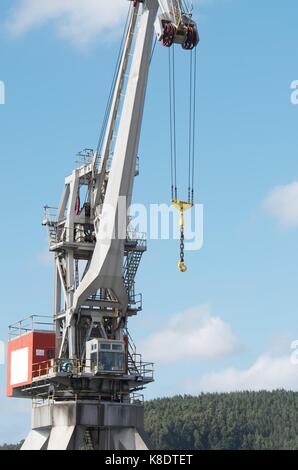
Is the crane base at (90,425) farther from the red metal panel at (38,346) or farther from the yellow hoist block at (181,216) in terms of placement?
the yellow hoist block at (181,216)

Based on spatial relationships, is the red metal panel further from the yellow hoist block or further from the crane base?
the yellow hoist block

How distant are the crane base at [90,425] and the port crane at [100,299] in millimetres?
61

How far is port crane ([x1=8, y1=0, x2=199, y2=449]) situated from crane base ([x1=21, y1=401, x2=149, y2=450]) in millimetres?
61

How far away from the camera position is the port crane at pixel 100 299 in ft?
170

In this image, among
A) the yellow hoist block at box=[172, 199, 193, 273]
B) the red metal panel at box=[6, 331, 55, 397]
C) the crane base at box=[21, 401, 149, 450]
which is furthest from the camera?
the red metal panel at box=[6, 331, 55, 397]

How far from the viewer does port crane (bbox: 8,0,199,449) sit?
5172cm

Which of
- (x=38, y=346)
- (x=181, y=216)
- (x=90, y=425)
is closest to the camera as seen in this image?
(x=181, y=216)

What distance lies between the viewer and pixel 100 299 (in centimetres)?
5591

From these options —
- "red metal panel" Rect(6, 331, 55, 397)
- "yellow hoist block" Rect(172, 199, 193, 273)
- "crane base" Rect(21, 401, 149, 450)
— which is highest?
"yellow hoist block" Rect(172, 199, 193, 273)

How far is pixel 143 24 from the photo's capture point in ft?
168

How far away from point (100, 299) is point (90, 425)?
7991 millimetres

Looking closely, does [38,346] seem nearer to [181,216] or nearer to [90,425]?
[90,425]

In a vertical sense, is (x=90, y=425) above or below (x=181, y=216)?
below
